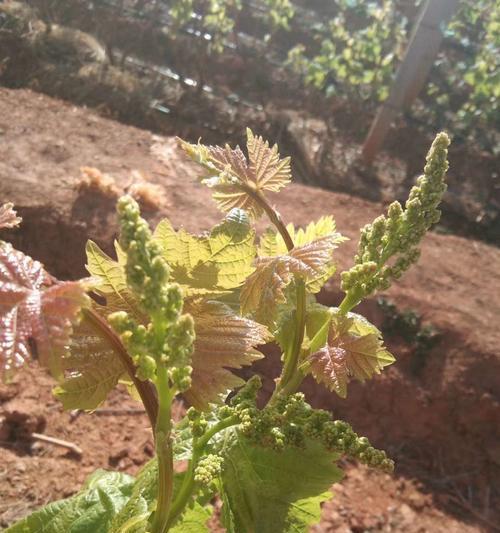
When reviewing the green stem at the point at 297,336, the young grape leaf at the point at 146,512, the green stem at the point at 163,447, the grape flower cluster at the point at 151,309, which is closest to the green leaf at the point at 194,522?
the young grape leaf at the point at 146,512

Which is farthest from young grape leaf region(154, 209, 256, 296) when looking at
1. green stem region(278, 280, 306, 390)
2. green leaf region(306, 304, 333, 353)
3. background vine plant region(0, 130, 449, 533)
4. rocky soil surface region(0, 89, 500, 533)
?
rocky soil surface region(0, 89, 500, 533)

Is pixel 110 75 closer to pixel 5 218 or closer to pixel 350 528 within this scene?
pixel 350 528

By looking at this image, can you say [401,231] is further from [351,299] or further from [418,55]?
[418,55]

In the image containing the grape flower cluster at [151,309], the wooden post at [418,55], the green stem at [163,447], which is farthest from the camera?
the wooden post at [418,55]

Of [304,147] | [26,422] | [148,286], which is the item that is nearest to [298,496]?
[148,286]

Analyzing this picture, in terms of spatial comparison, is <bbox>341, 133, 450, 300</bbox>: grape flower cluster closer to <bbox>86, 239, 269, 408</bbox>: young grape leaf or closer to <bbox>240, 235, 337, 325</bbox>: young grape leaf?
<bbox>240, 235, 337, 325</bbox>: young grape leaf

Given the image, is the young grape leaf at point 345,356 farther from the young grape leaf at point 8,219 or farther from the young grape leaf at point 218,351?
the young grape leaf at point 8,219
